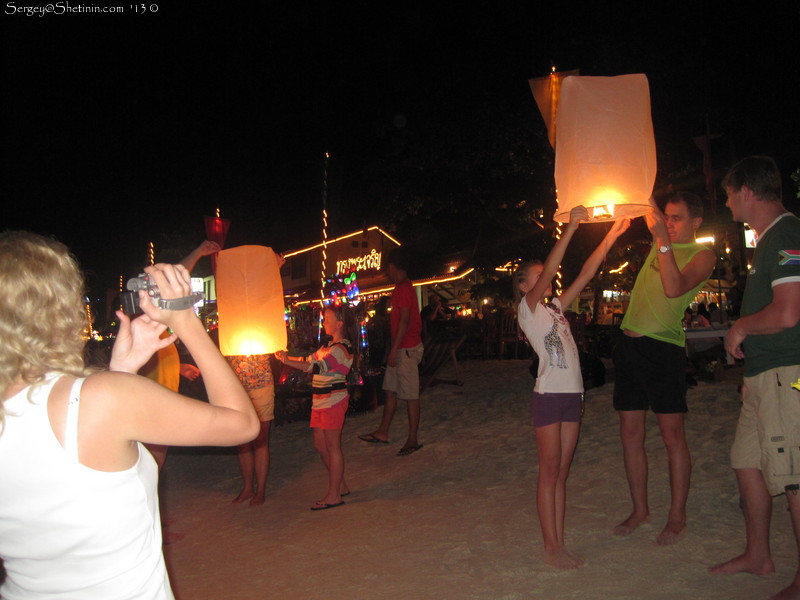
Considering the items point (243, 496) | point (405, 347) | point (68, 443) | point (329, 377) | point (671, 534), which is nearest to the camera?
point (68, 443)

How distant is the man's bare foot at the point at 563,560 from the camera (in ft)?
12.7

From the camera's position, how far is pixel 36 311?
4.89ft

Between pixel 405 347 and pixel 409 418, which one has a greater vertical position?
pixel 405 347

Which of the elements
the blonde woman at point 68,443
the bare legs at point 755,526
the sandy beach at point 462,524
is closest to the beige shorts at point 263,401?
the sandy beach at point 462,524

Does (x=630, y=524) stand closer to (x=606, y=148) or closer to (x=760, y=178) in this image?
(x=760, y=178)

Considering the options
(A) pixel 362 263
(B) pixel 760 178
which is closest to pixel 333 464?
(B) pixel 760 178

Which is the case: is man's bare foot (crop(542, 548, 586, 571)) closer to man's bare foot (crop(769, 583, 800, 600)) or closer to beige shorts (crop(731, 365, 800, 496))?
man's bare foot (crop(769, 583, 800, 600))

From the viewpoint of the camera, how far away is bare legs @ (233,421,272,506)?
6.22 metres

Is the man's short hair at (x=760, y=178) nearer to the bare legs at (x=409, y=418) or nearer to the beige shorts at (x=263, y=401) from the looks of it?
the beige shorts at (x=263, y=401)

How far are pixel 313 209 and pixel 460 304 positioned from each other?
10506mm

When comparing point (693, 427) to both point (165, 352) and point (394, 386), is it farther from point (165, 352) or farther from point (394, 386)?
point (165, 352)

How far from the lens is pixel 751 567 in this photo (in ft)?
11.5

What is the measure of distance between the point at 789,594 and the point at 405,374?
15.8ft

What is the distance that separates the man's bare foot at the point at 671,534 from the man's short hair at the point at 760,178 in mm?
2144
